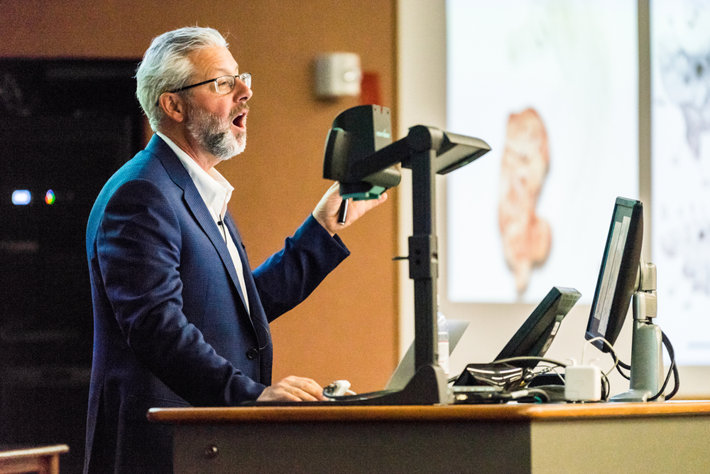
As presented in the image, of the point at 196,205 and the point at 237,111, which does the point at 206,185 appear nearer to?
the point at 196,205

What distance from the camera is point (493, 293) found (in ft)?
12.0

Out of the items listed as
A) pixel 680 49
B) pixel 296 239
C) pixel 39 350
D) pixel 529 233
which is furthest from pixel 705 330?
pixel 39 350

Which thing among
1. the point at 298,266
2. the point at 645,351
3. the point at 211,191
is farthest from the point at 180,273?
the point at 645,351

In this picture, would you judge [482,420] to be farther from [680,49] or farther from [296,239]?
[680,49]

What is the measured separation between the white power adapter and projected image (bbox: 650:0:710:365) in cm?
242

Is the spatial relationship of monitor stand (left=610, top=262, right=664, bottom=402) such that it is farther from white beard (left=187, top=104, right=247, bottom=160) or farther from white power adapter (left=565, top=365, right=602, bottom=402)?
white beard (left=187, top=104, right=247, bottom=160)

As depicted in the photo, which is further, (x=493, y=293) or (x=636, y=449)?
(x=493, y=293)

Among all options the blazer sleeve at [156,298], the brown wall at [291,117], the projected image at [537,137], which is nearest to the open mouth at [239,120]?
the blazer sleeve at [156,298]

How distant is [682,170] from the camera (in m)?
3.84

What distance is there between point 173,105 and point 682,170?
97.3 inches

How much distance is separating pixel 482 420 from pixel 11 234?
2.73m

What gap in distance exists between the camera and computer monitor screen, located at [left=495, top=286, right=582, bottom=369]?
1760 mm

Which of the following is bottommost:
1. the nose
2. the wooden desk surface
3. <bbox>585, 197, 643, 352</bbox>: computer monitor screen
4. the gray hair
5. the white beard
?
the wooden desk surface

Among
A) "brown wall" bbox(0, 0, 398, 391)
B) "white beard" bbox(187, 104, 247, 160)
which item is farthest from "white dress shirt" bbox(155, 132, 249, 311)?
"brown wall" bbox(0, 0, 398, 391)
